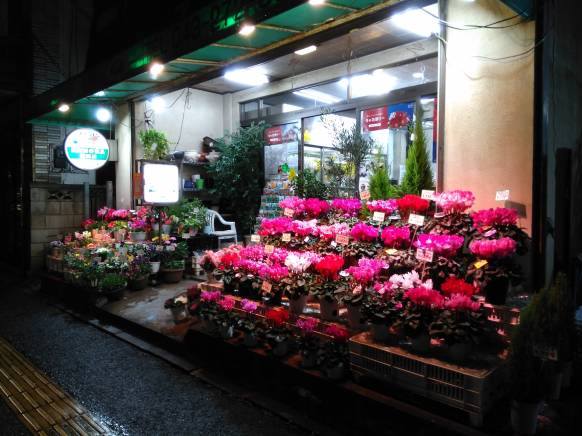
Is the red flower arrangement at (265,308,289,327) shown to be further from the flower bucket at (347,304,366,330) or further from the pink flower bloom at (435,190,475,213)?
the pink flower bloom at (435,190,475,213)

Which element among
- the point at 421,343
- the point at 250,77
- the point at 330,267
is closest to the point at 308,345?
the point at 330,267

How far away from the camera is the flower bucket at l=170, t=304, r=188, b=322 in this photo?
6.43m

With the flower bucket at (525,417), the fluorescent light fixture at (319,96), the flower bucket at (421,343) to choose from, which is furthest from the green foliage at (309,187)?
the flower bucket at (525,417)

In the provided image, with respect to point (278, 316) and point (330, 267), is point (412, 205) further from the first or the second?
point (278, 316)

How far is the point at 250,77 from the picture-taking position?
12.3 meters

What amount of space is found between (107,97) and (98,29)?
10.7 ft

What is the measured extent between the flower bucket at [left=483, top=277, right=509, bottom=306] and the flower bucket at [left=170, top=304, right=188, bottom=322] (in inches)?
175

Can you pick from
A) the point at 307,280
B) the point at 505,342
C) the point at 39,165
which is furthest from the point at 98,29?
the point at 505,342

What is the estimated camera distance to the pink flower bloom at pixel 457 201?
4602 millimetres

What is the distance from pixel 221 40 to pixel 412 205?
3.61 m

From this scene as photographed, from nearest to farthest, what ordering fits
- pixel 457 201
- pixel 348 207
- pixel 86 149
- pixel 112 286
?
1. pixel 457 201
2. pixel 348 207
3. pixel 112 286
4. pixel 86 149

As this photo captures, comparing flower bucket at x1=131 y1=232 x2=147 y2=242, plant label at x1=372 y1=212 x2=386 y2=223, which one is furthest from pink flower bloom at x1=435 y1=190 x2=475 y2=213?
A: flower bucket at x1=131 y1=232 x2=147 y2=242

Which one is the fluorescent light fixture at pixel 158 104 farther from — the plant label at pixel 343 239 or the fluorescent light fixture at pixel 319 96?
the plant label at pixel 343 239

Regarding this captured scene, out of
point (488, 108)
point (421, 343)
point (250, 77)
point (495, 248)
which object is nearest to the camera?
point (421, 343)
